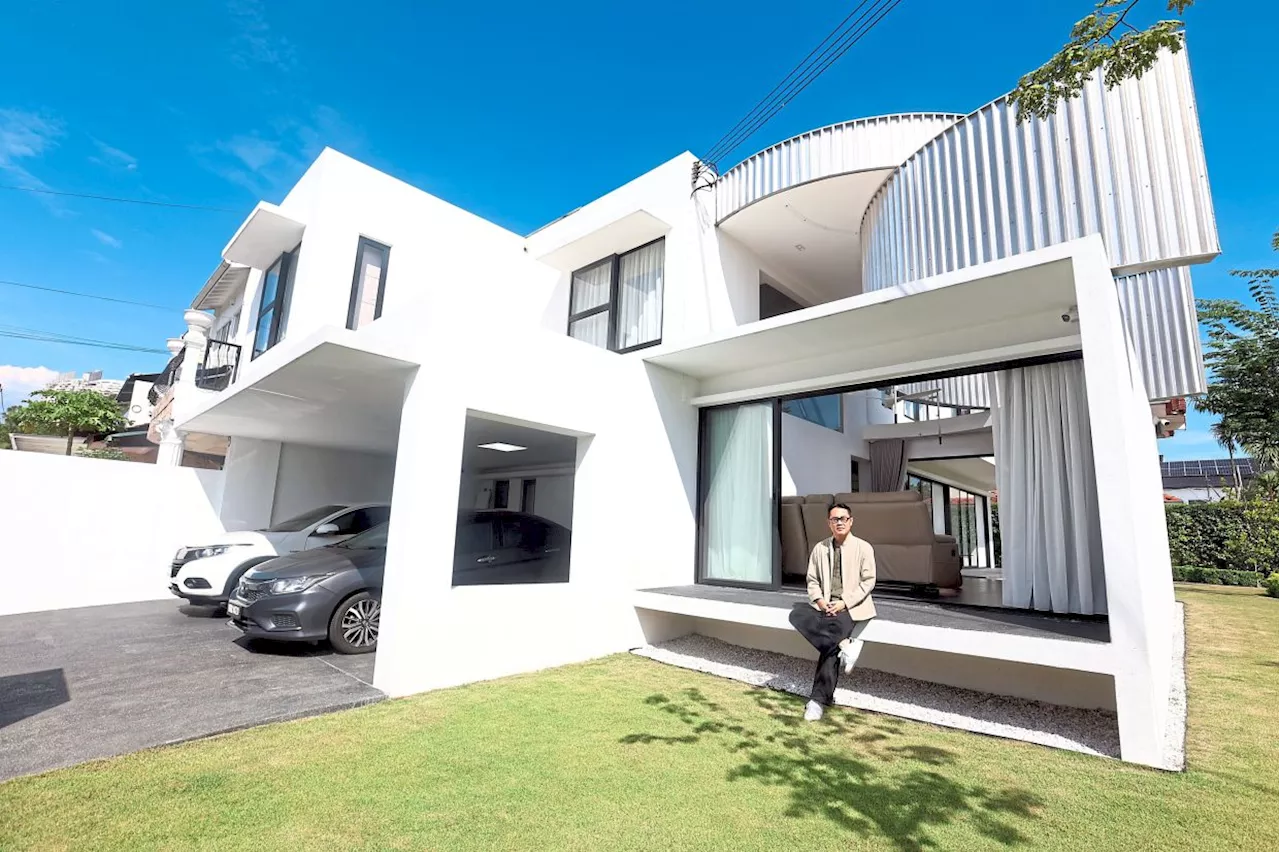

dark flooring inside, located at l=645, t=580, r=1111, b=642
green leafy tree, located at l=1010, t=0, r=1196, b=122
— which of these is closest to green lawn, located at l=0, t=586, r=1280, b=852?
dark flooring inside, located at l=645, t=580, r=1111, b=642

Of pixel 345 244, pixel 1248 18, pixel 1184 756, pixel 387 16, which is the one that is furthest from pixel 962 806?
pixel 387 16

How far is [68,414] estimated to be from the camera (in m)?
19.1

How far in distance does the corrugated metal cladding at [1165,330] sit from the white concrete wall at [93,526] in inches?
510

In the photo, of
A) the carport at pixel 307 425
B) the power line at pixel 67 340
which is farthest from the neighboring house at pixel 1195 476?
the power line at pixel 67 340

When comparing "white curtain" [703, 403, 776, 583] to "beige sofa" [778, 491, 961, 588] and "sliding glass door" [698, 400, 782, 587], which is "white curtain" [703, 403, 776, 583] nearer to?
"sliding glass door" [698, 400, 782, 587]

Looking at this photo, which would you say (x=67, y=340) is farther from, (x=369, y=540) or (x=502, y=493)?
(x=369, y=540)

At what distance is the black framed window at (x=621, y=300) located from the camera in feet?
28.6

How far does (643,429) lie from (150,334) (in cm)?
2919

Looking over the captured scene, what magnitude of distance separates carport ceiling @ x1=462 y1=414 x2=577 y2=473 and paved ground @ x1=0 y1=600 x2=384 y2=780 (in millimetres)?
2652

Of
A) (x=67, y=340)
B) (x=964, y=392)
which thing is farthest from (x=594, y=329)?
(x=67, y=340)

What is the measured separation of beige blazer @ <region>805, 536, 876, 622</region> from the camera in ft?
15.0

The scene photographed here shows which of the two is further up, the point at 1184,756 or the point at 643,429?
the point at 643,429

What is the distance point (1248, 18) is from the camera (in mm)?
4105

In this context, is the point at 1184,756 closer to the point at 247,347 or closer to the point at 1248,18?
the point at 1248,18
